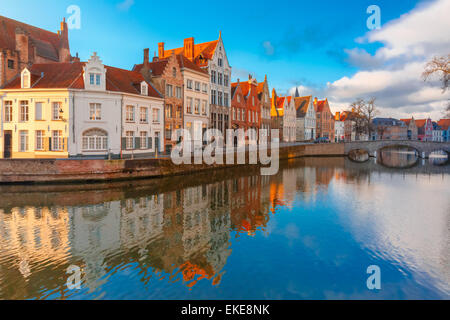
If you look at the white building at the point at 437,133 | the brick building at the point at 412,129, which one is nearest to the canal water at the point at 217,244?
the brick building at the point at 412,129

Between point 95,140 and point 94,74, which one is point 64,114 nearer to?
point 95,140

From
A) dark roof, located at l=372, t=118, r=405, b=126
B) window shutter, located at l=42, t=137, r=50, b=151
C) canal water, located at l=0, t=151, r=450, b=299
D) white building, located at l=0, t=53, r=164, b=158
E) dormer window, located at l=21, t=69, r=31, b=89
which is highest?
dark roof, located at l=372, t=118, r=405, b=126

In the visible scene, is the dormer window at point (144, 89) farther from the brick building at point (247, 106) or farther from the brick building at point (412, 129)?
the brick building at point (412, 129)

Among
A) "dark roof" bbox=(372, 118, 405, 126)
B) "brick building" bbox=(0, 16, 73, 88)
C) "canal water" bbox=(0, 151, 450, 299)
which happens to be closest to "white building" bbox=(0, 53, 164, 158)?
"brick building" bbox=(0, 16, 73, 88)

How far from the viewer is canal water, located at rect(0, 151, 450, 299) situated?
8.66m

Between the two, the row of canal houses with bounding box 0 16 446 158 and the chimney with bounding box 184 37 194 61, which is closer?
the row of canal houses with bounding box 0 16 446 158

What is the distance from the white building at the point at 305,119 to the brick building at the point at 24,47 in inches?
2082

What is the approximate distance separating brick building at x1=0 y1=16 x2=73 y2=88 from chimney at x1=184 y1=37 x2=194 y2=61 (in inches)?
647

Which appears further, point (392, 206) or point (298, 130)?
point (298, 130)

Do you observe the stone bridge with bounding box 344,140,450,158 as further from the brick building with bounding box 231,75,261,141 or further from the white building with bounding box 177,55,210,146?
the white building with bounding box 177,55,210,146
